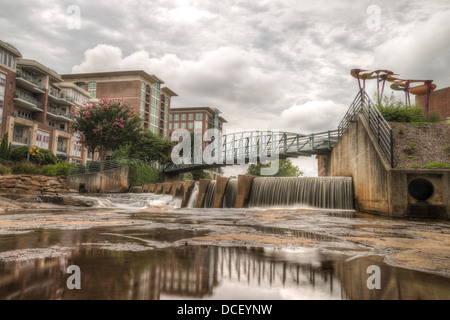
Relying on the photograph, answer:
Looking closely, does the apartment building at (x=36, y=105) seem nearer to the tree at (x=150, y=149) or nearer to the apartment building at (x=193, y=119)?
the tree at (x=150, y=149)

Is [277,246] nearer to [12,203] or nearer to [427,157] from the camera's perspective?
[427,157]

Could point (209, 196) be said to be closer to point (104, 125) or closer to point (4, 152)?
point (104, 125)

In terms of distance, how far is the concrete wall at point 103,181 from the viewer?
2752 cm

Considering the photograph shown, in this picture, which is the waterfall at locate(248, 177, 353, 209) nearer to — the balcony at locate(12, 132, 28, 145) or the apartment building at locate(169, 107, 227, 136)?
the balcony at locate(12, 132, 28, 145)

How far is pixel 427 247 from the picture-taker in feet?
10.6

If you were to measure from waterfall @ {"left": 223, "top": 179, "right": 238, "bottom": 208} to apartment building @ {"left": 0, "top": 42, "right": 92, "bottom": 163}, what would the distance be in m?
29.7

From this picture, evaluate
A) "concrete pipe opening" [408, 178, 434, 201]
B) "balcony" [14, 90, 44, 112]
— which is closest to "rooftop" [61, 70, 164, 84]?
"balcony" [14, 90, 44, 112]

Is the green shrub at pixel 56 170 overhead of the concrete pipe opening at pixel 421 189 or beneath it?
overhead

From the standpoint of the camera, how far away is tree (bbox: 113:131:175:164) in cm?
4394

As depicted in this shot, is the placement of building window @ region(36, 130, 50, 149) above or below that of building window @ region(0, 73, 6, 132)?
below

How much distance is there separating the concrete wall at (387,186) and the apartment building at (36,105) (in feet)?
118

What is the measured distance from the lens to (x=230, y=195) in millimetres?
15062

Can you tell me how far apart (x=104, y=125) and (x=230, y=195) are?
19.3 meters

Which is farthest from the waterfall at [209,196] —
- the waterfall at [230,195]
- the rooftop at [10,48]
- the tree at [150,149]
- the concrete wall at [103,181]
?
the rooftop at [10,48]
